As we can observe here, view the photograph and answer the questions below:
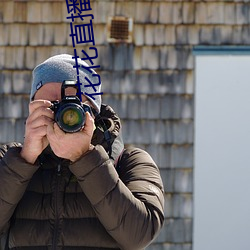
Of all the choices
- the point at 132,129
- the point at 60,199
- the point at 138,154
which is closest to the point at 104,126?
the point at 138,154

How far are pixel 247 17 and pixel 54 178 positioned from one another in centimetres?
432

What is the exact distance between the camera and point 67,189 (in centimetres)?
171

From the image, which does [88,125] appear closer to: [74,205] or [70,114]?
[70,114]

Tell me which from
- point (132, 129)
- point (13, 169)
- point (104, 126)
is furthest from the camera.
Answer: point (132, 129)

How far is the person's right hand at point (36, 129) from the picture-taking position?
1.64 metres

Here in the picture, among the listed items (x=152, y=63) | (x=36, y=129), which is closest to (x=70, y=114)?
(x=36, y=129)

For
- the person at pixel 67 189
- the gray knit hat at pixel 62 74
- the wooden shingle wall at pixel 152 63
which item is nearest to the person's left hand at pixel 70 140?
the person at pixel 67 189

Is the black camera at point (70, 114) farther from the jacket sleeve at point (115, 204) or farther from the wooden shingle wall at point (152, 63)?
the wooden shingle wall at point (152, 63)

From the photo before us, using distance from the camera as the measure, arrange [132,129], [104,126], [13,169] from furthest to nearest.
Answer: [132,129], [104,126], [13,169]

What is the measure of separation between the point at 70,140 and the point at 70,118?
52mm

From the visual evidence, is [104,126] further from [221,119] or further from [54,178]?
[221,119]

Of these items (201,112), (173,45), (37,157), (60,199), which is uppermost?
(173,45)

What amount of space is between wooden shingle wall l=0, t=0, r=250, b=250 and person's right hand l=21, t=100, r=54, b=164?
401 cm

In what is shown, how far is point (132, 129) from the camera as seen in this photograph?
567 centimetres
